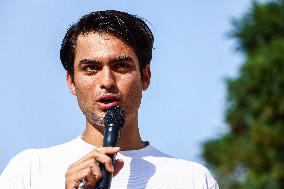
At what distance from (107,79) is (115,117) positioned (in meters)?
0.32

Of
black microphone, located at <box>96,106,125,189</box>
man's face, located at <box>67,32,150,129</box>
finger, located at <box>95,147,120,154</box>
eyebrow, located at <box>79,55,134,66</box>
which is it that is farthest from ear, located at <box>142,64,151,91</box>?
finger, located at <box>95,147,120,154</box>

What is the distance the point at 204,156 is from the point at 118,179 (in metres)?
53.8

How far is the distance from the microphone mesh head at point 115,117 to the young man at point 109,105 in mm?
189

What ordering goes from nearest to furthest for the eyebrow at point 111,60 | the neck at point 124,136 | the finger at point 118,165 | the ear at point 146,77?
1. the finger at point 118,165
2. the eyebrow at point 111,60
3. the neck at point 124,136
4. the ear at point 146,77

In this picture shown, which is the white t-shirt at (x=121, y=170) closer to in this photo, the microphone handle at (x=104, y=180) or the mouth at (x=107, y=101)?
the mouth at (x=107, y=101)

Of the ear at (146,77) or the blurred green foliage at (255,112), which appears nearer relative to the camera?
the ear at (146,77)

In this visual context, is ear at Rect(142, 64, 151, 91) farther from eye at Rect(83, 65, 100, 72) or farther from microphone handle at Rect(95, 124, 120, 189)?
microphone handle at Rect(95, 124, 120, 189)

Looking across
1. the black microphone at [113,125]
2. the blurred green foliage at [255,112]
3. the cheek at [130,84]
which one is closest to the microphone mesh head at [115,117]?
the black microphone at [113,125]

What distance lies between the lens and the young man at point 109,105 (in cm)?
462

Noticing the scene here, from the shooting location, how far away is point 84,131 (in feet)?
16.1

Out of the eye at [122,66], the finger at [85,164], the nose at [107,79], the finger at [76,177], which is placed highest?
the eye at [122,66]

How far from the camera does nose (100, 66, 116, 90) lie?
453cm

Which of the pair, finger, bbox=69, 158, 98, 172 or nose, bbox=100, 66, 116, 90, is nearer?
finger, bbox=69, 158, 98, 172

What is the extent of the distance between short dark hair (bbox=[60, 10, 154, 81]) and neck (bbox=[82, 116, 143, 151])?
0.32 metres
